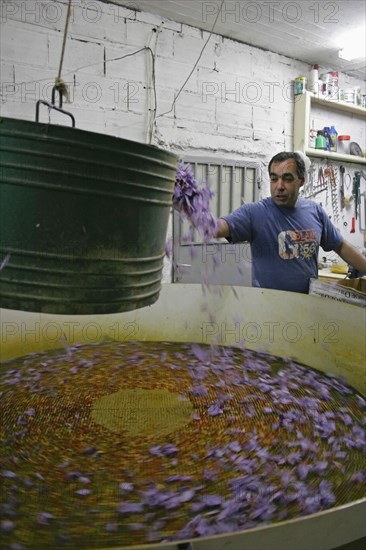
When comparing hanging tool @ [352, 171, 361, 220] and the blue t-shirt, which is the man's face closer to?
the blue t-shirt

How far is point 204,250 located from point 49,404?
2.38m

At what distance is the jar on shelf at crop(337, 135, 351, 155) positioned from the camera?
15.3 feet

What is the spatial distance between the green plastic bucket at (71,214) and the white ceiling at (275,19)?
279cm

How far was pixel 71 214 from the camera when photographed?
0.79 m

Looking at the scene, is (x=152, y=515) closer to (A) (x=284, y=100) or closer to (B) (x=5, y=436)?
(B) (x=5, y=436)

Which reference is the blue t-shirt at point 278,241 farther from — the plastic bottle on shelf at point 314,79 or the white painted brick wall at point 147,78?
the plastic bottle on shelf at point 314,79

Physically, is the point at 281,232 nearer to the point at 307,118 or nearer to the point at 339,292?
the point at 339,292

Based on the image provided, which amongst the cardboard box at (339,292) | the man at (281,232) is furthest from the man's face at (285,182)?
the cardboard box at (339,292)

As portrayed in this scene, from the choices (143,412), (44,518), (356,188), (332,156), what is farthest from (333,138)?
(44,518)

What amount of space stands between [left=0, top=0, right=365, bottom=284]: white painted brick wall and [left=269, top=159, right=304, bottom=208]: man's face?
3.64 ft

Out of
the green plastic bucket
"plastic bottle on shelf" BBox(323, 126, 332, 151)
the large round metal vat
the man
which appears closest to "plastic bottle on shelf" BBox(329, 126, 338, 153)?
"plastic bottle on shelf" BBox(323, 126, 332, 151)

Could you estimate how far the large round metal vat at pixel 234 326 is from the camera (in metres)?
1.87

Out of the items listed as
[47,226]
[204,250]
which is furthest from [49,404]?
[204,250]

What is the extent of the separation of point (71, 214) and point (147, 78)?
9.18 feet
